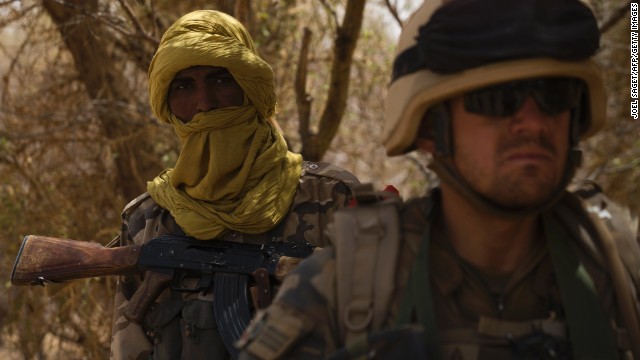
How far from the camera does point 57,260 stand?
4012mm

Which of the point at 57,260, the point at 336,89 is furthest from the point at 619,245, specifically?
the point at 336,89

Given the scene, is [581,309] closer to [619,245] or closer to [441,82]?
[619,245]

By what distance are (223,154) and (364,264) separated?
73.6 inches

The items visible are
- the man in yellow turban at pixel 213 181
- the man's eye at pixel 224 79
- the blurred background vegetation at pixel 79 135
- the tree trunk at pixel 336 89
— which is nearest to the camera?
the man in yellow turban at pixel 213 181

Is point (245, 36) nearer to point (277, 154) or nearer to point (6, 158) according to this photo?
point (277, 154)

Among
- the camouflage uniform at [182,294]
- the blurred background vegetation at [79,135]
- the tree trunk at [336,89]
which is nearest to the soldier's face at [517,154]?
the camouflage uniform at [182,294]

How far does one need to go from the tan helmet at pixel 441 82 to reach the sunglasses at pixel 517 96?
25mm

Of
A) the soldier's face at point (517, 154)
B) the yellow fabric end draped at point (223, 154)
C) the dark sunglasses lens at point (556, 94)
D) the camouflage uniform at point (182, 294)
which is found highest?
the dark sunglasses lens at point (556, 94)

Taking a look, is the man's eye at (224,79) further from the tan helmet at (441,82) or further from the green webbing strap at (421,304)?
the green webbing strap at (421,304)

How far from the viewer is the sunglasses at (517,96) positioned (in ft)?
6.86

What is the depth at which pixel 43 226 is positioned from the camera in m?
6.31

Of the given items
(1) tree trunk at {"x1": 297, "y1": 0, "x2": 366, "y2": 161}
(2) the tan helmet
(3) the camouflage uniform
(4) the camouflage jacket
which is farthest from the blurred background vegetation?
(4) the camouflage jacket

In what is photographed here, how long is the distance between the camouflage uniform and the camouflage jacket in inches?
59.0

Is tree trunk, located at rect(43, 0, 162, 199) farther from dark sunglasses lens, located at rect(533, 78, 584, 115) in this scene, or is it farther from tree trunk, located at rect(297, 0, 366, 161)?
dark sunglasses lens, located at rect(533, 78, 584, 115)
